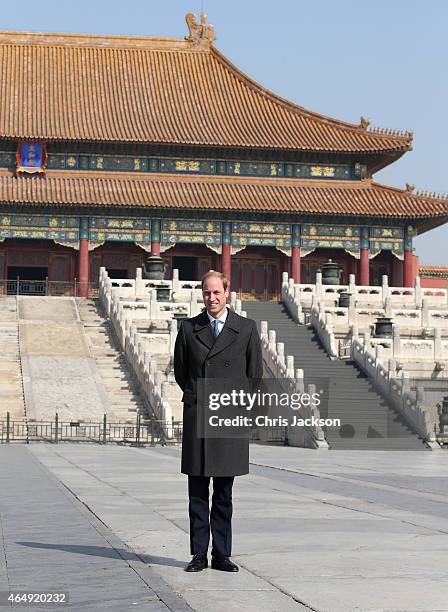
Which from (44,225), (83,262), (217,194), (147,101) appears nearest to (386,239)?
(217,194)

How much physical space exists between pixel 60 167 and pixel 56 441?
31.5 m

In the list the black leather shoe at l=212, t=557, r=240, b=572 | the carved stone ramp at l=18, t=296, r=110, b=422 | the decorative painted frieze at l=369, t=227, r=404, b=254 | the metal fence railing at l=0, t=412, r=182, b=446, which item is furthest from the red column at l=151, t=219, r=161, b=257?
the black leather shoe at l=212, t=557, r=240, b=572

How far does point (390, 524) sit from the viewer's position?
1072 centimetres

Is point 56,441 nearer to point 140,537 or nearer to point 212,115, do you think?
point 140,537

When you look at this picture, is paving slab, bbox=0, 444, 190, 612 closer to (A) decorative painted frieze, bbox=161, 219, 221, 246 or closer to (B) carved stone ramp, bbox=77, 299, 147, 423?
(B) carved stone ramp, bbox=77, 299, 147, 423

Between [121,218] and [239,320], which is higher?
[121,218]

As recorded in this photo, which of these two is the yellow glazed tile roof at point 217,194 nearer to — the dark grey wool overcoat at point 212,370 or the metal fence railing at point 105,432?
the metal fence railing at point 105,432

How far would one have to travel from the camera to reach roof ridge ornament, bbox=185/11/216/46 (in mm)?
64188

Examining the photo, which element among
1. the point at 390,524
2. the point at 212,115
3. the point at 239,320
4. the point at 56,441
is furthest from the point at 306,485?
the point at 212,115

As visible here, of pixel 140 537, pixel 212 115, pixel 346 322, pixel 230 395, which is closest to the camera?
pixel 230 395

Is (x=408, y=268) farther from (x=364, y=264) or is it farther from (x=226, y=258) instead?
(x=226, y=258)

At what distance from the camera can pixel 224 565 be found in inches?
322

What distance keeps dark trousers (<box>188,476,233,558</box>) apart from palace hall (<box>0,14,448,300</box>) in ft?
152

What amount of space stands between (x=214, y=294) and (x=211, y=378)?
0.52 metres
